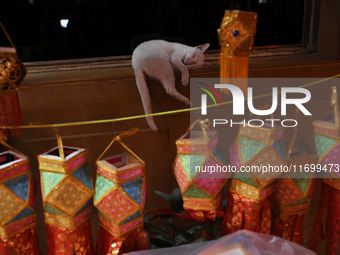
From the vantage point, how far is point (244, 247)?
2.48 ft

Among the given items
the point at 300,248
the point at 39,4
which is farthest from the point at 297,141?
the point at 39,4

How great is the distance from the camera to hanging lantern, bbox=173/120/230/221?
2.66ft

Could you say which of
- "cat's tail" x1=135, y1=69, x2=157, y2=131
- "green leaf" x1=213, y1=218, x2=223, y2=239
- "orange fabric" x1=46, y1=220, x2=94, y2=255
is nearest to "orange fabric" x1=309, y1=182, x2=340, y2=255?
"green leaf" x1=213, y1=218, x2=223, y2=239

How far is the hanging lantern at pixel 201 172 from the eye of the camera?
812 mm

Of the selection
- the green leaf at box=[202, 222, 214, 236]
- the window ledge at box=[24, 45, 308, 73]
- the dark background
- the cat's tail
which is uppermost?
the dark background

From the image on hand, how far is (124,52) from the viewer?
52.1 inches

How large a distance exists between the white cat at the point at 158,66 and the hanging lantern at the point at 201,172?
309 millimetres

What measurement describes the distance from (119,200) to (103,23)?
2.85 feet

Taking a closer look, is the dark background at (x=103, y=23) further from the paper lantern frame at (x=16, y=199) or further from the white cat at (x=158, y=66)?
the paper lantern frame at (x=16, y=199)

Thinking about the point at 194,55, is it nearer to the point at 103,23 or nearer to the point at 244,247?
the point at 103,23

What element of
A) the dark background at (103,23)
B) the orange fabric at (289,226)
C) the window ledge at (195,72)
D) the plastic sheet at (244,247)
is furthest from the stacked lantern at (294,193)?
the dark background at (103,23)

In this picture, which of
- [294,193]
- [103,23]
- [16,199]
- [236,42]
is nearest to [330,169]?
[294,193]

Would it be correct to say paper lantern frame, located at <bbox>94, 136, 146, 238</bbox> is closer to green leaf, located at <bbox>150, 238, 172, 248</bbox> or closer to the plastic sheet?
the plastic sheet

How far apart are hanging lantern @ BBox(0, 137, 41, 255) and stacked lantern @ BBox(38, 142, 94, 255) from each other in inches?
2.2
